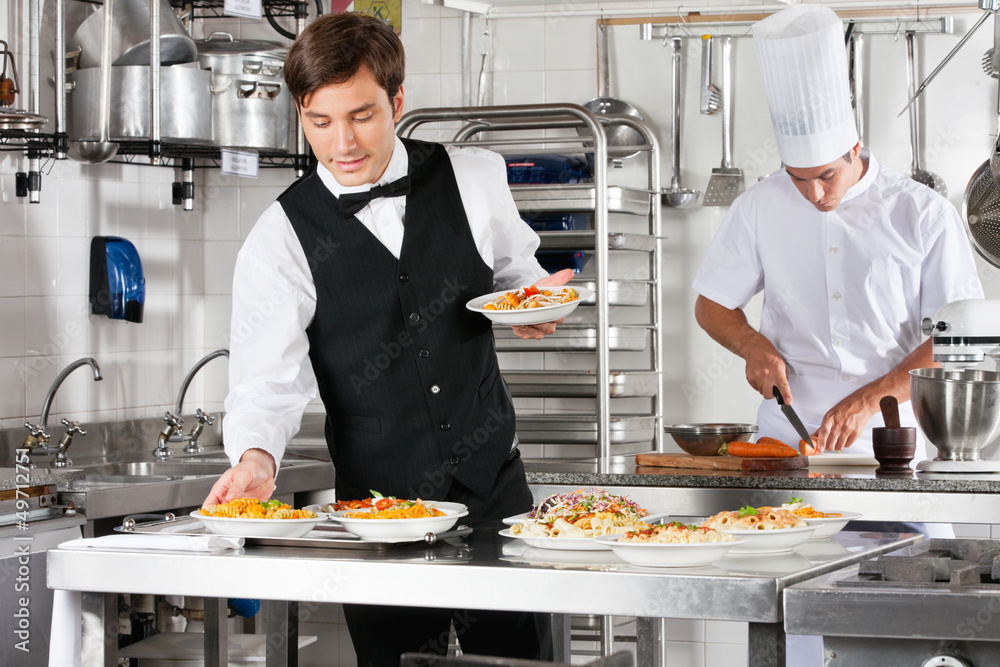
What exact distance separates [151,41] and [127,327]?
1097mm

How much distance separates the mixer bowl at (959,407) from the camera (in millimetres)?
2707

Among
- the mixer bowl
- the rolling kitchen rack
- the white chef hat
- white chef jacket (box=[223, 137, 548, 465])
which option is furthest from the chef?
white chef jacket (box=[223, 137, 548, 465])

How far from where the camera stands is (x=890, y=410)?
2.88 m

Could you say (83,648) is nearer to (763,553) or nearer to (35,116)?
(763,553)

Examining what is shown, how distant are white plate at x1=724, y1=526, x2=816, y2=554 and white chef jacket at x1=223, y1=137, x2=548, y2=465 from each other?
0.83 meters

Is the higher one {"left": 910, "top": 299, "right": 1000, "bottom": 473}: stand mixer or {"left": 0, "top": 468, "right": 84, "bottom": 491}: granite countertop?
{"left": 910, "top": 299, "right": 1000, "bottom": 473}: stand mixer

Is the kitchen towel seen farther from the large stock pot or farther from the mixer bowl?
the large stock pot

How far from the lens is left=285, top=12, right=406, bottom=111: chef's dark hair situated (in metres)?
2.06

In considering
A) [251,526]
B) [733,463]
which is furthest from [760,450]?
[251,526]

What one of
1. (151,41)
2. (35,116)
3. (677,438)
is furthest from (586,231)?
(35,116)

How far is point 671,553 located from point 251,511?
0.63 meters

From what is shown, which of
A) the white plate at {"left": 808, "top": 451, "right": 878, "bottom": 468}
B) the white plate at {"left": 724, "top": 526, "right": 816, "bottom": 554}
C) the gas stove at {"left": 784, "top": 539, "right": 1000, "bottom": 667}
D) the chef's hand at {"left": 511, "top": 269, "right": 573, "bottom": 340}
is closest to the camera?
the gas stove at {"left": 784, "top": 539, "right": 1000, "bottom": 667}

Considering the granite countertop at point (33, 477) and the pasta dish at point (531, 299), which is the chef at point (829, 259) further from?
the granite countertop at point (33, 477)

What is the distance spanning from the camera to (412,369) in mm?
2227
